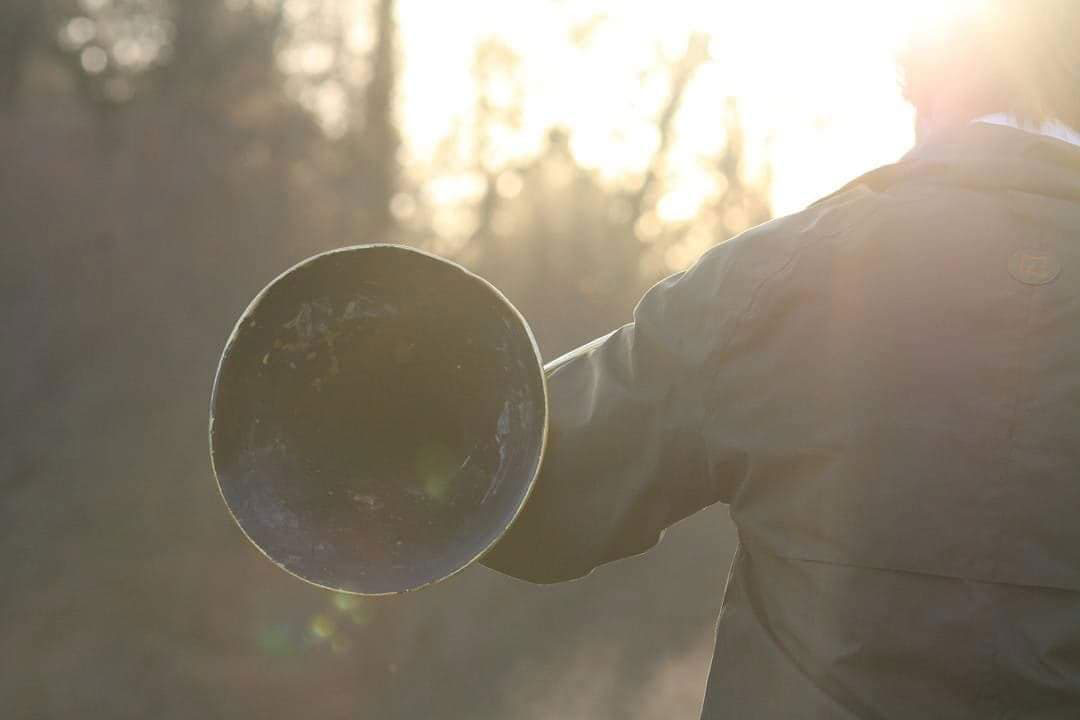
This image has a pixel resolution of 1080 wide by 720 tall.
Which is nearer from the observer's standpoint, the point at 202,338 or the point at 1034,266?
the point at 1034,266

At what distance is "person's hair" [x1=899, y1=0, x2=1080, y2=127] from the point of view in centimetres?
A: 188

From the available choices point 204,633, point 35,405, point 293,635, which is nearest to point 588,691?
point 293,635

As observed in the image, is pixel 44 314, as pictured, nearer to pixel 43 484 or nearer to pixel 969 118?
pixel 43 484

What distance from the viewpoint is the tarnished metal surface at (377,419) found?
74.4 inches

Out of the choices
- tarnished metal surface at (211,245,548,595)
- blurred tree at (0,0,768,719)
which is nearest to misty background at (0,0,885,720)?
blurred tree at (0,0,768,719)

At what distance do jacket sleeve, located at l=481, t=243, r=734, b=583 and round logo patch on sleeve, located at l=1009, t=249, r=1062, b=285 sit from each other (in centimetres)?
39

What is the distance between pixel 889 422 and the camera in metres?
1.66

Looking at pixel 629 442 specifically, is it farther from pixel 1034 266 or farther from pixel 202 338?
pixel 202 338

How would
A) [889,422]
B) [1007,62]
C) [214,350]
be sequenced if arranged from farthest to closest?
[214,350] → [1007,62] → [889,422]

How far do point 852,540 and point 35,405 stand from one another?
10500 mm

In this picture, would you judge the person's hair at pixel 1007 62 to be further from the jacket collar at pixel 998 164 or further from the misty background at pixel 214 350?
the misty background at pixel 214 350

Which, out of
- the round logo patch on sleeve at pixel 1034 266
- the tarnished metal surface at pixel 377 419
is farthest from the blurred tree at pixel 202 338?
the round logo patch on sleeve at pixel 1034 266

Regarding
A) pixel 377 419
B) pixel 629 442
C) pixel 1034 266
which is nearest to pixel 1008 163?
pixel 1034 266

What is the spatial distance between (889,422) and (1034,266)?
283 mm
